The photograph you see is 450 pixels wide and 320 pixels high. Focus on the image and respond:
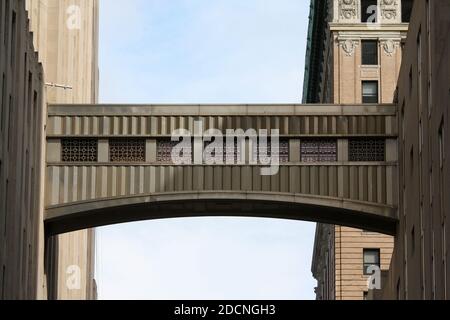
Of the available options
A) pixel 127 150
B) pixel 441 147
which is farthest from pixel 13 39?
pixel 441 147

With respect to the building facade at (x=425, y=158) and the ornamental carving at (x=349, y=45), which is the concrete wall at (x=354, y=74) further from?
the building facade at (x=425, y=158)

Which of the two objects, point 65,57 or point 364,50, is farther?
point 65,57

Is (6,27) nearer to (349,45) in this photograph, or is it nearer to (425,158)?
(425,158)

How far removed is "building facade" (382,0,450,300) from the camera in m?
43.9

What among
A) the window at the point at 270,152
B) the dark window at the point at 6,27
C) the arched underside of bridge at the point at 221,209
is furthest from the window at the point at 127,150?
the dark window at the point at 6,27

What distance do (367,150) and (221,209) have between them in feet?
18.0

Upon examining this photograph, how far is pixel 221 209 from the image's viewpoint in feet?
195

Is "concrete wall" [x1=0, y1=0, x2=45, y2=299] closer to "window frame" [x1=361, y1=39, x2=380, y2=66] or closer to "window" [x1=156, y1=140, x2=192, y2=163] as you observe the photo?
"window" [x1=156, y1=140, x2=192, y2=163]

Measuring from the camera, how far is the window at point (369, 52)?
9062cm

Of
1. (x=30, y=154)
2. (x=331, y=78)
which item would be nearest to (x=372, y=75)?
(x=331, y=78)

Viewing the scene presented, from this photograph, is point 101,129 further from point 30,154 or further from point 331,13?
point 331,13

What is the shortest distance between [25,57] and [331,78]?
4001 centimetres

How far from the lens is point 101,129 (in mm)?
58688

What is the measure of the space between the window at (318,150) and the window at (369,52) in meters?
32.4
